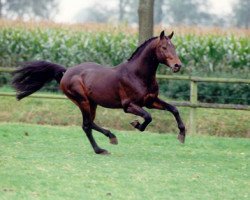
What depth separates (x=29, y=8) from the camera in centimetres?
6028

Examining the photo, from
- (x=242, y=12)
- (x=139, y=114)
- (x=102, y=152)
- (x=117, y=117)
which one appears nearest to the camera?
(x=139, y=114)

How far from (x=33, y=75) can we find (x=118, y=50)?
27.5ft

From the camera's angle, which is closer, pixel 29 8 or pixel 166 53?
pixel 166 53

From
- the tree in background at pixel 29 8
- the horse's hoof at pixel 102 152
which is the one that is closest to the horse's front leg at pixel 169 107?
the horse's hoof at pixel 102 152

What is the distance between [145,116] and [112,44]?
34.1ft

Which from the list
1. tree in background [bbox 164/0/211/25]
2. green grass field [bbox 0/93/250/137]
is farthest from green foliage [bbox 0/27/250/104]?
tree in background [bbox 164/0/211/25]

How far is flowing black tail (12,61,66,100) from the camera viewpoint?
1275 centimetres

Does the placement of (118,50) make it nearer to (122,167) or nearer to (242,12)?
(122,167)

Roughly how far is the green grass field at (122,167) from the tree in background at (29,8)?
41683 millimetres

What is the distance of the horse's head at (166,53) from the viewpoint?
11.0 m

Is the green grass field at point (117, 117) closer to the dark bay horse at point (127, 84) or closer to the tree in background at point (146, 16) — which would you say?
the tree in background at point (146, 16)

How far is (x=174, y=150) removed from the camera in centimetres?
1295

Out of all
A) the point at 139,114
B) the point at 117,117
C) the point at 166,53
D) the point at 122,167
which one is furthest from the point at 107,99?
the point at 117,117

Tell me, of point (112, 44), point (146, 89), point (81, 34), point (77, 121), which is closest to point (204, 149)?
point (146, 89)
